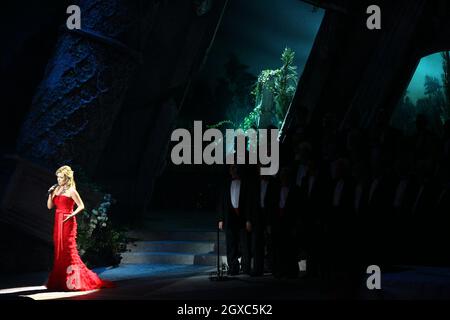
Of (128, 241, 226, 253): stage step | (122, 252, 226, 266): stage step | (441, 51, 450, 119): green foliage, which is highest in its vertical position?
(441, 51, 450, 119): green foliage

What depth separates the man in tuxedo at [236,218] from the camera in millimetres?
7820

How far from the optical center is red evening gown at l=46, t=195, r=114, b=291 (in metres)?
6.72

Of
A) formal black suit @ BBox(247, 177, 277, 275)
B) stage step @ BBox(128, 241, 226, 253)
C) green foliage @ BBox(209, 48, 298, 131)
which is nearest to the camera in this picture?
formal black suit @ BBox(247, 177, 277, 275)

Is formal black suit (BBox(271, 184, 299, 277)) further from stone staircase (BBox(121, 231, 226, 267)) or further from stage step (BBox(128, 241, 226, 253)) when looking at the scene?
stage step (BBox(128, 241, 226, 253))

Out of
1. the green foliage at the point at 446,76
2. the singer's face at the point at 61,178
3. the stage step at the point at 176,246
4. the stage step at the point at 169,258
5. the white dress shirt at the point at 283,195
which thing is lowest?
the stage step at the point at 169,258

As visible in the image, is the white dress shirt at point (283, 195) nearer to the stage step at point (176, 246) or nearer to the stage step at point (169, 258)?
the stage step at point (169, 258)

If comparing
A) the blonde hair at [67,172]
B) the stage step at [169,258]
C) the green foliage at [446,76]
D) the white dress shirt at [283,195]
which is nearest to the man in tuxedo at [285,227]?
the white dress shirt at [283,195]

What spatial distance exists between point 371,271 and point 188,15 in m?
6.68

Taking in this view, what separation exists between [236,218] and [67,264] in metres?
2.44

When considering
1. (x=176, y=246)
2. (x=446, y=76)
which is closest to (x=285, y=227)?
(x=176, y=246)

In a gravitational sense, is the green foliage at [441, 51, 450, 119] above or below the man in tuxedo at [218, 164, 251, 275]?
above

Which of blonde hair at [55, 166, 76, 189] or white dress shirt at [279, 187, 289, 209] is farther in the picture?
white dress shirt at [279, 187, 289, 209]

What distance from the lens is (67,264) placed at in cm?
684

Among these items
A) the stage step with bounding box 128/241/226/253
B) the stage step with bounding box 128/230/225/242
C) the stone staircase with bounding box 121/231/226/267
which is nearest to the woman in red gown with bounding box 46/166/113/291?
the stone staircase with bounding box 121/231/226/267
